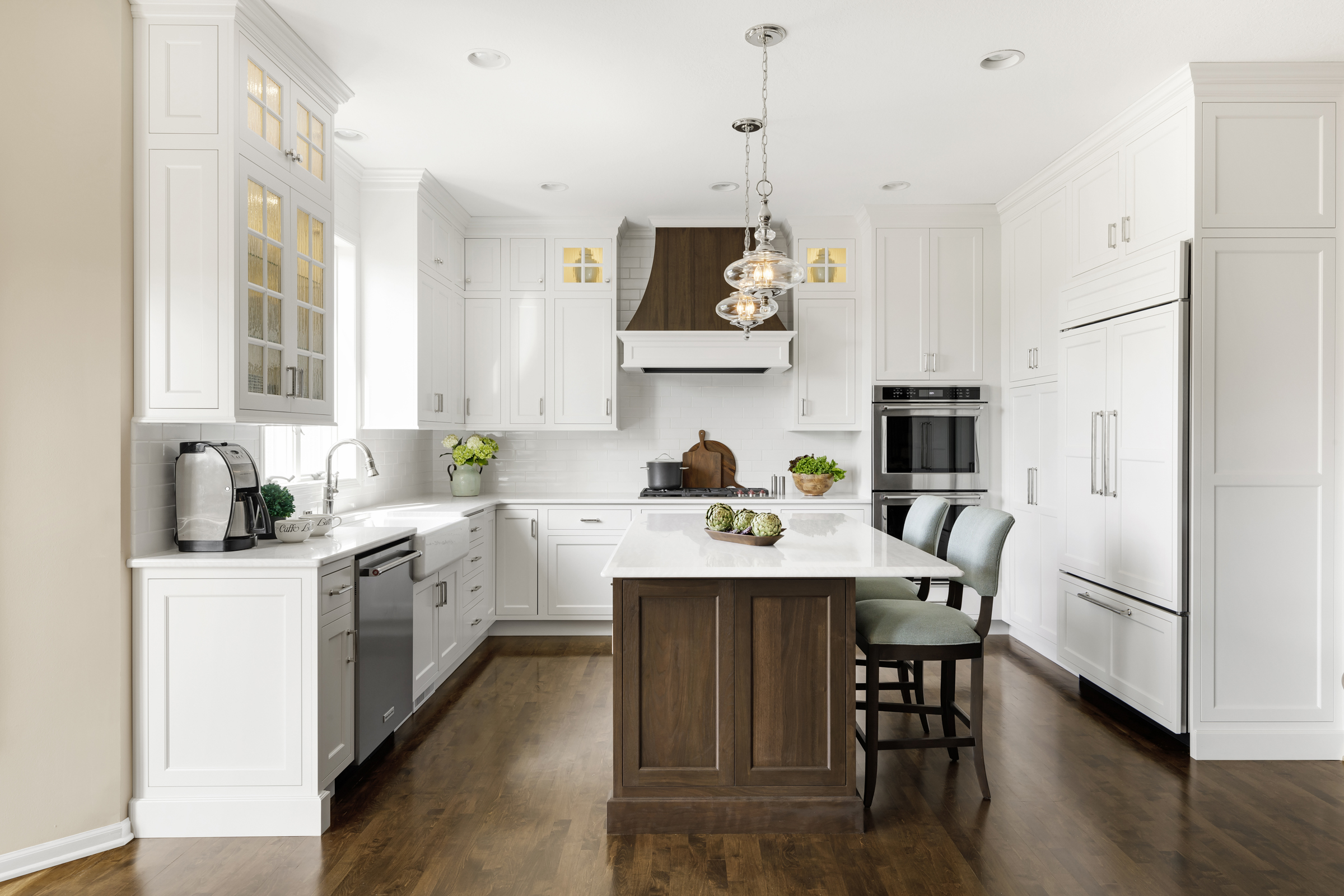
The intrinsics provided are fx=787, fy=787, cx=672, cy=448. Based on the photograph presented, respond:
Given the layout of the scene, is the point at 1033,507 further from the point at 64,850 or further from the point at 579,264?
the point at 64,850

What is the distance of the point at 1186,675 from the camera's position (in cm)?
317

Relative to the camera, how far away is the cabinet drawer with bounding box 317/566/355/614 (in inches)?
102

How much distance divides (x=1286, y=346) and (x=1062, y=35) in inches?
59.4

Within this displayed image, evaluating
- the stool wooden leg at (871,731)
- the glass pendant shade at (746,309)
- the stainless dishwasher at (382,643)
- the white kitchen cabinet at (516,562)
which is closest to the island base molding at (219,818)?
the stainless dishwasher at (382,643)

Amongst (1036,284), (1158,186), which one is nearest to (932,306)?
(1036,284)

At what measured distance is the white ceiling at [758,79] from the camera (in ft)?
9.05

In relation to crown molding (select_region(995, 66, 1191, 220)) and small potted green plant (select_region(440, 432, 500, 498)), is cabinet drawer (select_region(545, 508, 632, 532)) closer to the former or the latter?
small potted green plant (select_region(440, 432, 500, 498))

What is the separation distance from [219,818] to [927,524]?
2907 millimetres

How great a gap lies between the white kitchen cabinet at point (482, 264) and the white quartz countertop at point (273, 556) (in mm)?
2695

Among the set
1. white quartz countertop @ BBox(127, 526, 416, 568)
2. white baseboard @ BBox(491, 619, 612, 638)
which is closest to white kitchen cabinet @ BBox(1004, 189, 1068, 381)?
white baseboard @ BBox(491, 619, 612, 638)

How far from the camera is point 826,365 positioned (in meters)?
5.29

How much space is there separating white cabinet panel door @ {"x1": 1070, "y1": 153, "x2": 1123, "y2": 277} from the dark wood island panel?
240cm

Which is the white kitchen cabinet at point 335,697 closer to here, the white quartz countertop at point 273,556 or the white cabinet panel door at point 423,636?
the white quartz countertop at point 273,556

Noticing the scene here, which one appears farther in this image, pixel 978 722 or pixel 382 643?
pixel 382 643
